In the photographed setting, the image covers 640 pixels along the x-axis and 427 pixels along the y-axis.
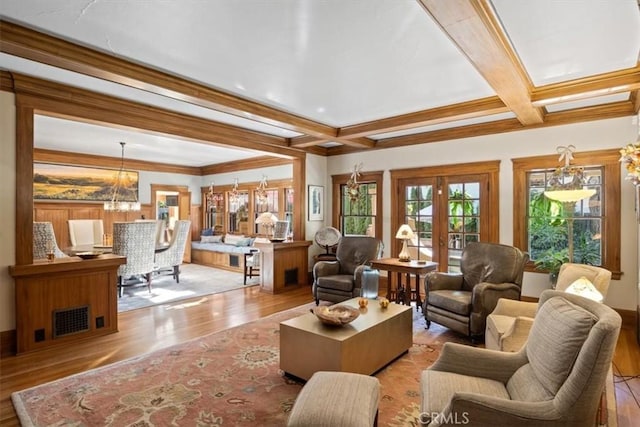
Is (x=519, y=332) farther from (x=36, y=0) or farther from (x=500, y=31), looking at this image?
(x=36, y=0)

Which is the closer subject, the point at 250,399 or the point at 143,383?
the point at 250,399

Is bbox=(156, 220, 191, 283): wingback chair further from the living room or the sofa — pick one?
the living room

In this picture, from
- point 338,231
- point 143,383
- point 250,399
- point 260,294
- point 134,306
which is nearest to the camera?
point 250,399

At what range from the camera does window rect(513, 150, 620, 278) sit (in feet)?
13.9

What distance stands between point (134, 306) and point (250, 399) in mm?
3370

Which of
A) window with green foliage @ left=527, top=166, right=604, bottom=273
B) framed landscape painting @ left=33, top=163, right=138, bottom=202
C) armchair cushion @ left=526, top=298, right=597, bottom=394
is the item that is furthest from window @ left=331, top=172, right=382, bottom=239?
framed landscape painting @ left=33, top=163, right=138, bottom=202

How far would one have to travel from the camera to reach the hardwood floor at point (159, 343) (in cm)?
275

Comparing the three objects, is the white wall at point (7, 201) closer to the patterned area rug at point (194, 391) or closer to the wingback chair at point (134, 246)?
the patterned area rug at point (194, 391)

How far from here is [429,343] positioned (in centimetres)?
368

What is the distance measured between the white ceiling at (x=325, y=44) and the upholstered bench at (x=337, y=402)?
2244mm

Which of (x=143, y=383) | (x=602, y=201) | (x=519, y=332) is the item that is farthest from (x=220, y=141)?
(x=602, y=201)

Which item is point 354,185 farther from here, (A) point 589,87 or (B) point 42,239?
(B) point 42,239

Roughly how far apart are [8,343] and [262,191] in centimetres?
574

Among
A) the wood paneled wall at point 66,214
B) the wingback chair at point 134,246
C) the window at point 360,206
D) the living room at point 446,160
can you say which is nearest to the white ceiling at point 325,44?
the living room at point 446,160
